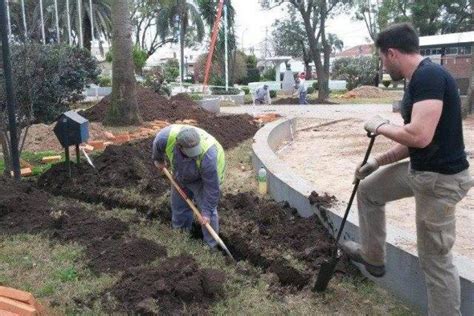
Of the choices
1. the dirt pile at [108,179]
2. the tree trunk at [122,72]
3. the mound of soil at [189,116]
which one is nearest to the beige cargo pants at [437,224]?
the dirt pile at [108,179]

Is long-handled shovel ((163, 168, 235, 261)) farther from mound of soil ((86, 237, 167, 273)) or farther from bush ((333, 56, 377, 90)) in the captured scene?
bush ((333, 56, 377, 90))

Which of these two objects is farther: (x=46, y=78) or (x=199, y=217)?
(x=46, y=78)

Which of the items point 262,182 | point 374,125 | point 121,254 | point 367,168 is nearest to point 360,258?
point 367,168

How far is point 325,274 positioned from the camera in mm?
3646

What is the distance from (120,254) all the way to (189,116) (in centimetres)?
922

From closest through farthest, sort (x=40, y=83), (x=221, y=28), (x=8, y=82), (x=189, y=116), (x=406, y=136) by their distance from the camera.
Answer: (x=406, y=136) → (x=8, y=82) → (x=40, y=83) → (x=189, y=116) → (x=221, y=28)

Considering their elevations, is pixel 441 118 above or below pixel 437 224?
above

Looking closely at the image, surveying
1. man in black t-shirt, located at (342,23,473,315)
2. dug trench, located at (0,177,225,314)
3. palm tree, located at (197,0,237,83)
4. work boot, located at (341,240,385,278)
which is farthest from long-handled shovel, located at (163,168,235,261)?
palm tree, located at (197,0,237,83)

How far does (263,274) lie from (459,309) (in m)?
1.53

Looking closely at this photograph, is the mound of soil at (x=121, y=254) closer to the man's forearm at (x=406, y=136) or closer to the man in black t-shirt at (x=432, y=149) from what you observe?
the man in black t-shirt at (x=432, y=149)

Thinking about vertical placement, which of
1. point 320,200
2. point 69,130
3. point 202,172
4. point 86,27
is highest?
point 86,27

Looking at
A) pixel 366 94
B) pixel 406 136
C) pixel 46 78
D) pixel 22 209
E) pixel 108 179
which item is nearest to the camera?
pixel 406 136

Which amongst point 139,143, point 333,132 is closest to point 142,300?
point 139,143

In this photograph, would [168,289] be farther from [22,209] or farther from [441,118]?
[22,209]
